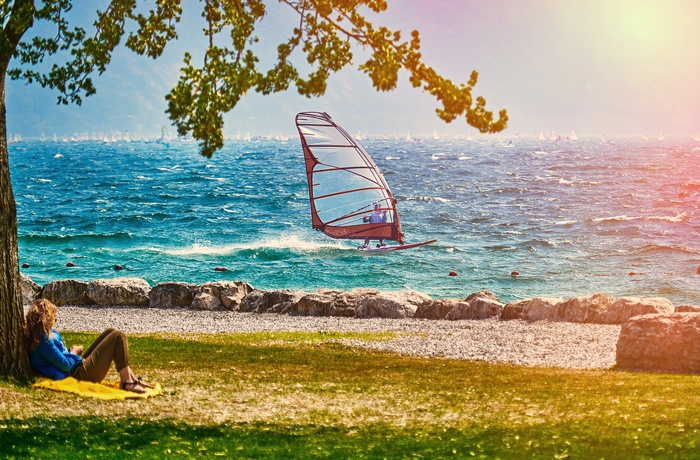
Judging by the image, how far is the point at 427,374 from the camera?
50.0ft

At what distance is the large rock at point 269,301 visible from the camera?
29.5 metres

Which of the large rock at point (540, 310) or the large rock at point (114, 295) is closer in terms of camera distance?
the large rock at point (540, 310)

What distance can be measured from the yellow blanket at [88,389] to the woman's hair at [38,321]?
633 millimetres

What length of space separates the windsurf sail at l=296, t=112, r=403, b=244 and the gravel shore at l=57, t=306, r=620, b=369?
17.1 meters

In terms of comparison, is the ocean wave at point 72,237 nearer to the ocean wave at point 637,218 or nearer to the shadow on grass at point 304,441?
the ocean wave at point 637,218

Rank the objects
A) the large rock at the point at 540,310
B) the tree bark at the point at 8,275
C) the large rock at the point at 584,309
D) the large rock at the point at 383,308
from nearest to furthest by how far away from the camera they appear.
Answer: the tree bark at the point at 8,275 < the large rock at the point at 584,309 < the large rock at the point at 540,310 < the large rock at the point at 383,308

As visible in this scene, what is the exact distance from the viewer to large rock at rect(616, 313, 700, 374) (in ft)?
52.5

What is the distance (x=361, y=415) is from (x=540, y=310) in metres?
16.1

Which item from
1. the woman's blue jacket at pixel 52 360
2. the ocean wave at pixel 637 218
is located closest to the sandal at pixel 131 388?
the woman's blue jacket at pixel 52 360

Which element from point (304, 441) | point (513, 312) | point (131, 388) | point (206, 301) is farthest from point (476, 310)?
point (304, 441)

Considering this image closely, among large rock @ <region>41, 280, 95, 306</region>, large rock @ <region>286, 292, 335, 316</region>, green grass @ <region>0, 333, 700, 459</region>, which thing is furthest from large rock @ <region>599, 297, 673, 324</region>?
large rock @ <region>41, 280, 95, 306</region>

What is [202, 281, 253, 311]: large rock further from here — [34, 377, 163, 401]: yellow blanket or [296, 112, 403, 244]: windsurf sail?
[34, 377, 163, 401]: yellow blanket

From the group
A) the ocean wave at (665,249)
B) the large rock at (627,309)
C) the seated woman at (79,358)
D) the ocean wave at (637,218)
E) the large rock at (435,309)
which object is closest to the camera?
the seated woman at (79,358)

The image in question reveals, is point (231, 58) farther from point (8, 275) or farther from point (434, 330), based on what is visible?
point (434, 330)
